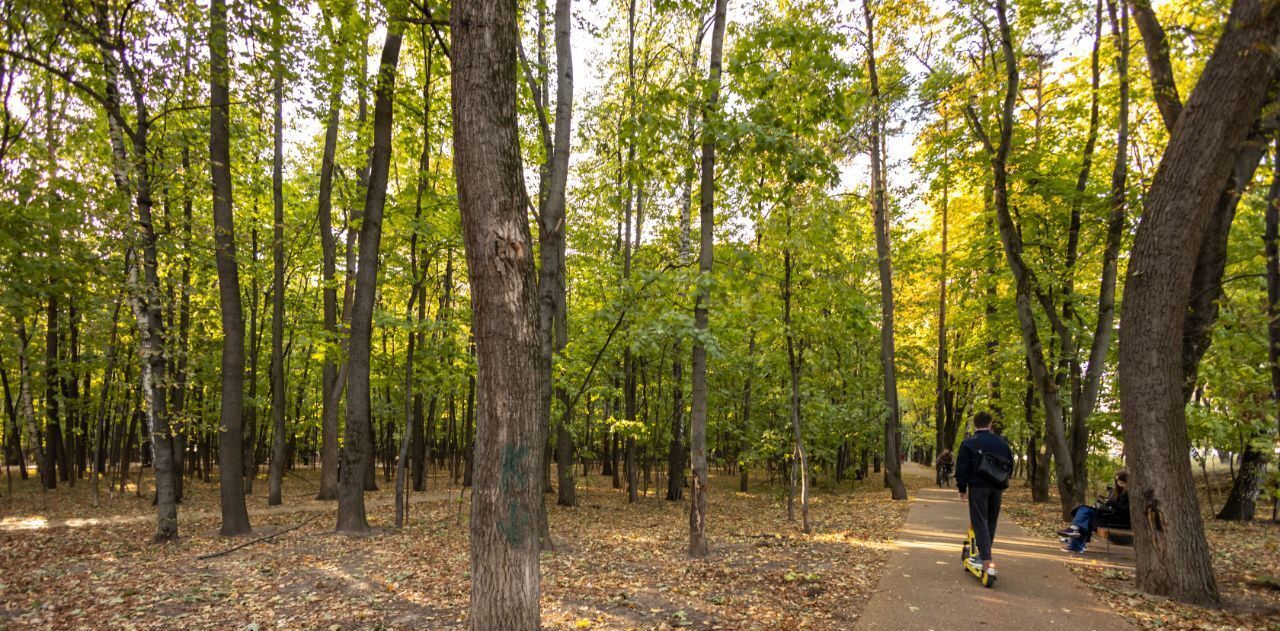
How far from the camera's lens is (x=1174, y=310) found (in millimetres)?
5664

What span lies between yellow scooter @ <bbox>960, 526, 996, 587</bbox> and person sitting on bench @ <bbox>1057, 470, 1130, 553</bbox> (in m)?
2.36

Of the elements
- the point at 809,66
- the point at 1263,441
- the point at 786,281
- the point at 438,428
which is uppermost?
the point at 809,66

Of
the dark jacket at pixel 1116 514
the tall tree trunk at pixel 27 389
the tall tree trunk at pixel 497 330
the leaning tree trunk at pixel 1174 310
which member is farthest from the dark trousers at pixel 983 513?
the tall tree trunk at pixel 27 389

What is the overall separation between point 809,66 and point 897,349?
20812 millimetres

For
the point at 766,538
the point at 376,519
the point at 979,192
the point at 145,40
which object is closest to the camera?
the point at 145,40

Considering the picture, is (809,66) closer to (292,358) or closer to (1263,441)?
(1263,441)

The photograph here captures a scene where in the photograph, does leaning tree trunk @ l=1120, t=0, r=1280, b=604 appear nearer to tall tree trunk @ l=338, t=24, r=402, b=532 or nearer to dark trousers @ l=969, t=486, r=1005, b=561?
dark trousers @ l=969, t=486, r=1005, b=561

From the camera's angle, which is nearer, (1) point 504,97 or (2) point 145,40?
(1) point 504,97

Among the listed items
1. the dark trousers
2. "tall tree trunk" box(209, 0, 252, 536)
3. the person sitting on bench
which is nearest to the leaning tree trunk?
the dark trousers

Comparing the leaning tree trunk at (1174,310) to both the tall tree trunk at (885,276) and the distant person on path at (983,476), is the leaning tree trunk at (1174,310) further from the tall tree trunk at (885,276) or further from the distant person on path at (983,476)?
the tall tree trunk at (885,276)

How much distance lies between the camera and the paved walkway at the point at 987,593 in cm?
507

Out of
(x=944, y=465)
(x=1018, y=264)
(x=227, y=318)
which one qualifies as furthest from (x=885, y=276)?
(x=227, y=318)

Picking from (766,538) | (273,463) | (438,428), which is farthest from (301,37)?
(438,428)

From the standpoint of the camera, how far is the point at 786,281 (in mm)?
10758
